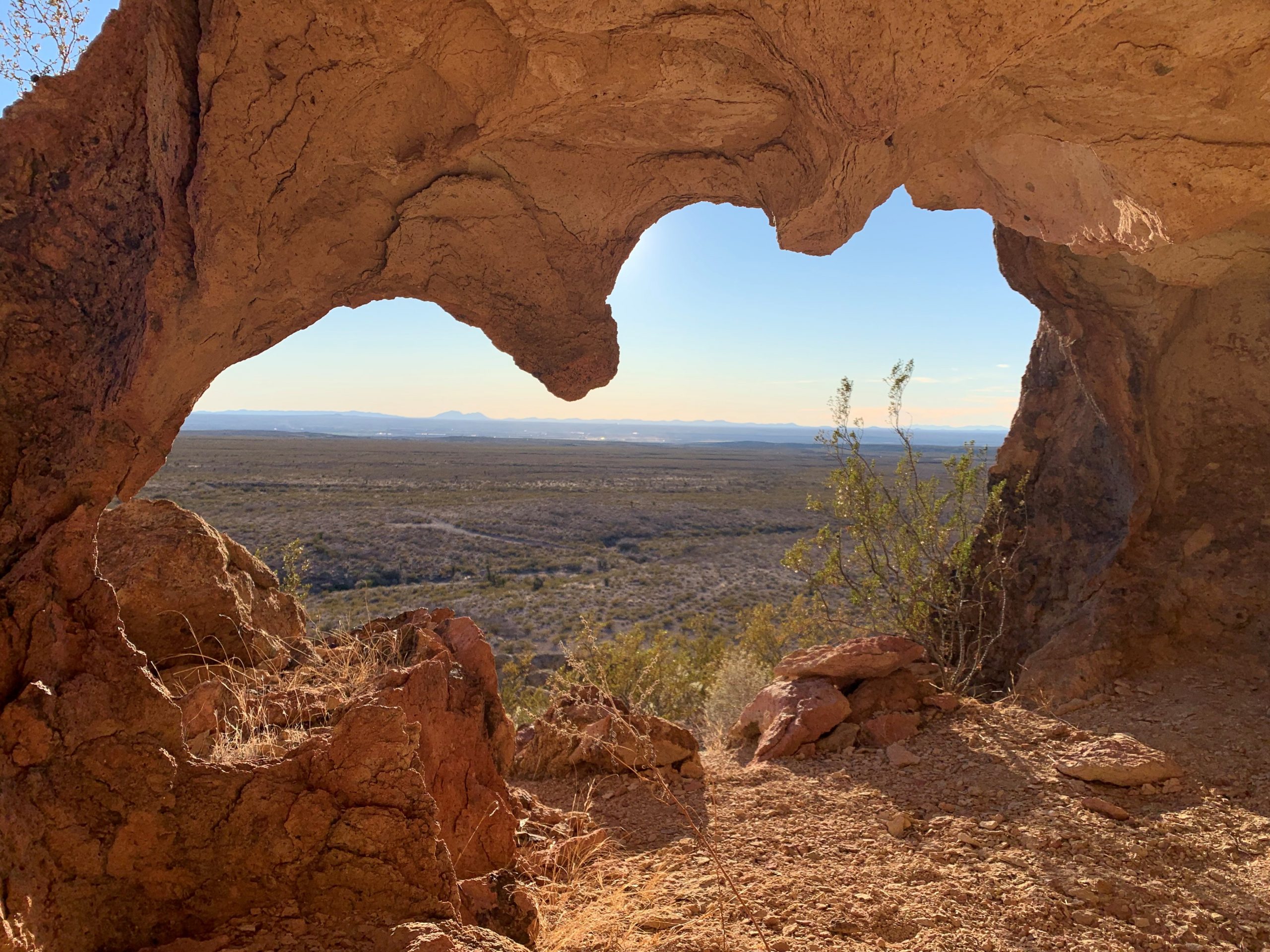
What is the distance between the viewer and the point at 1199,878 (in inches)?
135

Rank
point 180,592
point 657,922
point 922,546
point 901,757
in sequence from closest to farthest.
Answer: point 657,922
point 180,592
point 901,757
point 922,546

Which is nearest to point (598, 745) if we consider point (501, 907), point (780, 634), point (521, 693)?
point (501, 907)

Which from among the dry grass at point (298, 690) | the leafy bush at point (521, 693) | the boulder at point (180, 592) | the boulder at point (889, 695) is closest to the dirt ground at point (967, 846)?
the boulder at point (889, 695)

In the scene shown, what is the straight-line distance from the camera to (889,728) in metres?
5.58

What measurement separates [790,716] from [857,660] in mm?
824

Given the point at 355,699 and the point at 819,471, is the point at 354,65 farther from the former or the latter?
the point at 819,471

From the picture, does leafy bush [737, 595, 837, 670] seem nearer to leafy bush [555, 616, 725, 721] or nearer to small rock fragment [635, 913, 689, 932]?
leafy bush [555, 616, 725, 721]

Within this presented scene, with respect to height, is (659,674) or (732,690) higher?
(732,690)

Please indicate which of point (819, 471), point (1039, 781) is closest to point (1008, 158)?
point (1039, 781)

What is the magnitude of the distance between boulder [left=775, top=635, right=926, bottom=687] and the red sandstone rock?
467 millimetres

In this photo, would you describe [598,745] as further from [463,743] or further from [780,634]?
[780,634]

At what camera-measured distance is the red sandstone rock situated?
5496 millimetres

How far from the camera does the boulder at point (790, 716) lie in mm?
5590

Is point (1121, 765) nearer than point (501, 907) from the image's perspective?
No
